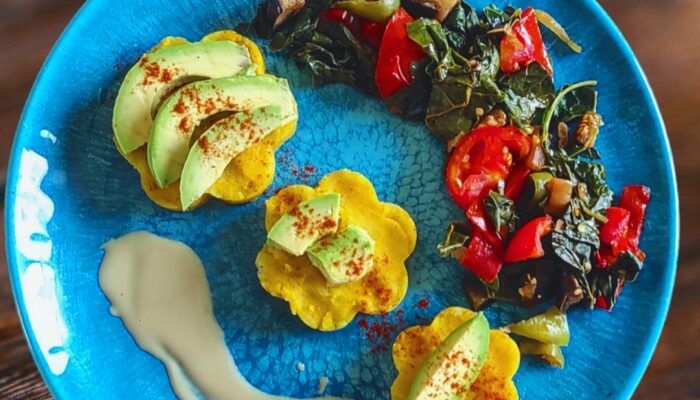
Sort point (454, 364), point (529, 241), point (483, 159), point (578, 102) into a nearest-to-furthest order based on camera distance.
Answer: point (454, 364) < point (529, 241) < point (483, 159) < point (578, 102)

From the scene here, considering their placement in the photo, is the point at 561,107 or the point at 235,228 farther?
the point at 561,107

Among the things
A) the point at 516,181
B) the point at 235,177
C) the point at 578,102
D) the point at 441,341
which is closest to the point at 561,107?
the point at 578,102

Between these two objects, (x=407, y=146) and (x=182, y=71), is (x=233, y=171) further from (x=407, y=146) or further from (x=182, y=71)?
(x=407, y=146)

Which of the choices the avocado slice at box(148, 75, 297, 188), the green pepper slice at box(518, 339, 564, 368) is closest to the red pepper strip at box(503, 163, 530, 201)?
the green pepper slice at box(518, 339, 564, 368)

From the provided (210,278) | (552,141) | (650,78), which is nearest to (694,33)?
(650,78)

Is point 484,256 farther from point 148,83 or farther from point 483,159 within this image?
point 148,83

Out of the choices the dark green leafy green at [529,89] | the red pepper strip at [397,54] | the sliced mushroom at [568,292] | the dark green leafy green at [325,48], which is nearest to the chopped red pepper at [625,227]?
the sliced mushroom at [568,292]

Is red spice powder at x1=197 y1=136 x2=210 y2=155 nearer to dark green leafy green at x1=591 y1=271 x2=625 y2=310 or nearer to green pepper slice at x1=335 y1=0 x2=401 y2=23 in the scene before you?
green pepper slice at x1=335 y1=0 x2=401 y2=23

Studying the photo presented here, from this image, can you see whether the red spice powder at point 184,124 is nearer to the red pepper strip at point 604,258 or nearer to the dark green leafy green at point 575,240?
the dark green leafy green at point 575,240
